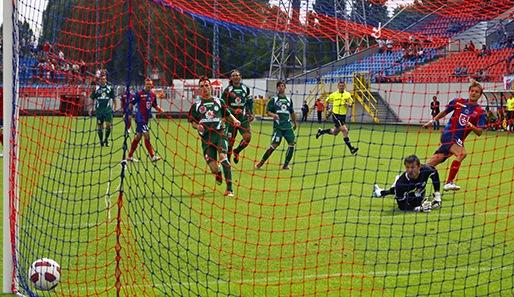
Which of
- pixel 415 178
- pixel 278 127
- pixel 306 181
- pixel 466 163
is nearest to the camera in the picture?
pixel 415 178

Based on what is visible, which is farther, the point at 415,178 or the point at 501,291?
the point at 415,178

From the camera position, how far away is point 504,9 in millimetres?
8938

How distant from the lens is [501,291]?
6762 mm

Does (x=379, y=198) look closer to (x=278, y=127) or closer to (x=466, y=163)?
(x=278, y=127)

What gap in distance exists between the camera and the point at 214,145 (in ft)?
39.8

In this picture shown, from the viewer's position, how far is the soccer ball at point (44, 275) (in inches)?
260

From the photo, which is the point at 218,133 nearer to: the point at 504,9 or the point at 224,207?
the point at 224,207

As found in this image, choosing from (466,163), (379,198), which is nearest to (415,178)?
(379,198)

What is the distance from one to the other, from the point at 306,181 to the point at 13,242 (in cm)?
846

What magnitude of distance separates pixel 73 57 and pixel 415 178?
467 centimetres

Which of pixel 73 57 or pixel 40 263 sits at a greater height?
pixel 73 57

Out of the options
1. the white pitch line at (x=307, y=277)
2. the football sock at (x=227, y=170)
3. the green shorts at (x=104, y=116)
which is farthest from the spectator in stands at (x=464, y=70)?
the green shorts at (x=104, y=116)

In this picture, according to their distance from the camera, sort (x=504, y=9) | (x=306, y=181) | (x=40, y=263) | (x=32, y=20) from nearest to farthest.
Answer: (x=40, y=263)
(x=32, y=20)
(x=504, y=9)
(x=306, y=181)

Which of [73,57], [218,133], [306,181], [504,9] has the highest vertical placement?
[504,9]
